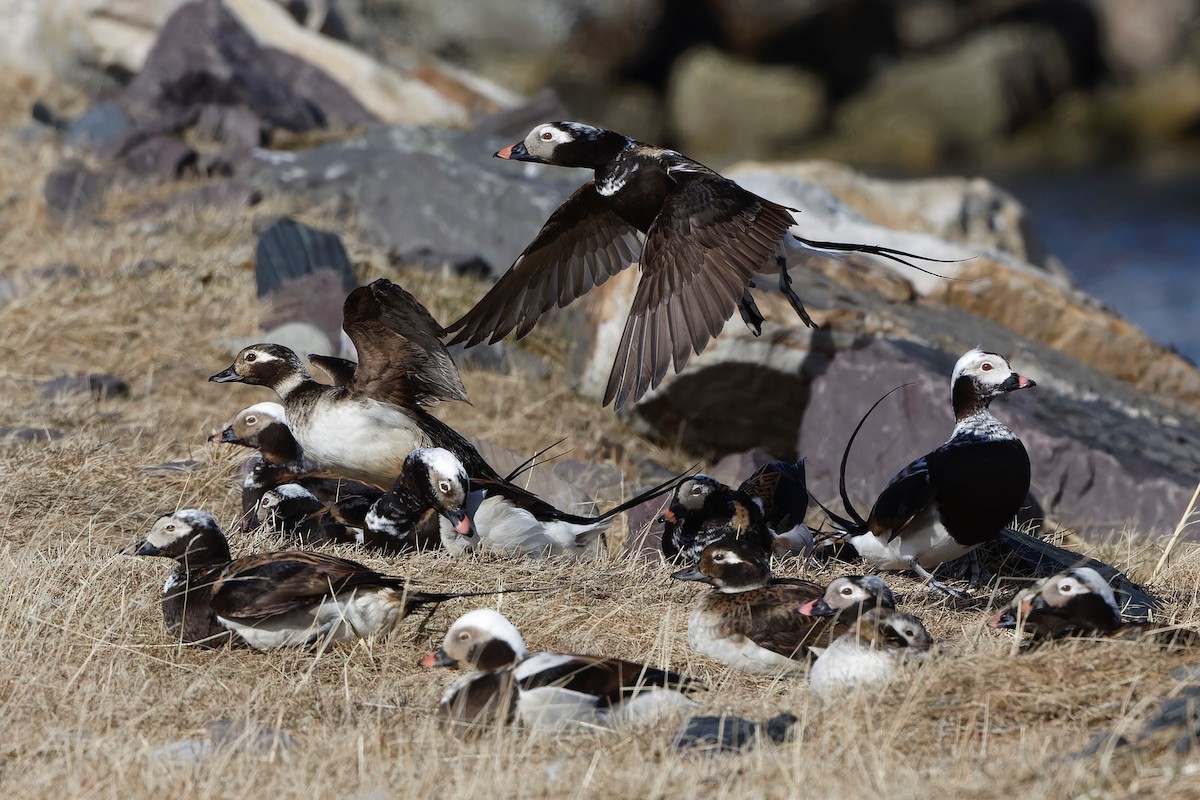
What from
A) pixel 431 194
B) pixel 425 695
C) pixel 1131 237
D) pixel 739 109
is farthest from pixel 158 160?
pixel 739 109

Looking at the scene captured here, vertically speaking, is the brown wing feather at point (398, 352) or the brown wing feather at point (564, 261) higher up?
the brown wing feather at point (564, 261)

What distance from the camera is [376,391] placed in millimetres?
5496

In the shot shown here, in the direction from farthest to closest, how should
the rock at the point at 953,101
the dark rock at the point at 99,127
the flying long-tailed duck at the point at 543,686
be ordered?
the rock at the point at 953,101 → the dark rock at the point at 99,127 → the flying long-tailed duck at the point at 543,686

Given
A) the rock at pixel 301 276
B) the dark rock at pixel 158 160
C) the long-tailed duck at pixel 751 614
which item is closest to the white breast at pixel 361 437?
the long-tailed duck at pixel 751 614

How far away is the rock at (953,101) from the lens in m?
24.8

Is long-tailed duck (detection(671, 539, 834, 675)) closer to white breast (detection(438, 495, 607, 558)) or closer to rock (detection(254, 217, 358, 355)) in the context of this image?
white breast (detection(438, 495, 607, 558))

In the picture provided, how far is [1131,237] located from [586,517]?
16985 millimetres

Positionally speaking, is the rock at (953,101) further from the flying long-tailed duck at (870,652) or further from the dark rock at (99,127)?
the flying long-tailed duck at (870,652)

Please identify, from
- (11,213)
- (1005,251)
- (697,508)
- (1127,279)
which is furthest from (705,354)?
(1127,279)

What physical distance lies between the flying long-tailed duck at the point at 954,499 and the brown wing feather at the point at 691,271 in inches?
33.1

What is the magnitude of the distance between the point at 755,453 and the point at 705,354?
0.72 meters

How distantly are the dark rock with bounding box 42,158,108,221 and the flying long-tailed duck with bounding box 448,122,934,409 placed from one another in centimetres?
469

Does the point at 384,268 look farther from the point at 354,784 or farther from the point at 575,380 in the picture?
the point at 354,784

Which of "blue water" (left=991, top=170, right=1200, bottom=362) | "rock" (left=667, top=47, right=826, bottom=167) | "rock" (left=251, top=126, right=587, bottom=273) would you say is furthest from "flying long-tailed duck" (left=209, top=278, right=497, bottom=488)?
"rock" (left=667, top=47, right=826, bottom=167)
